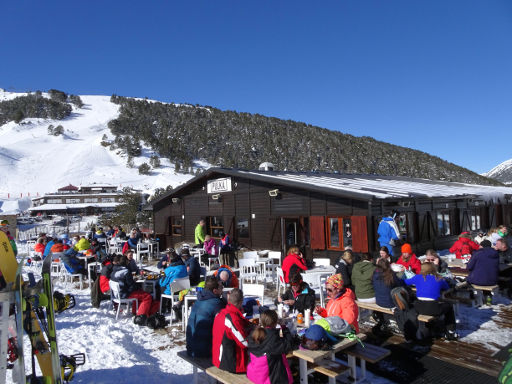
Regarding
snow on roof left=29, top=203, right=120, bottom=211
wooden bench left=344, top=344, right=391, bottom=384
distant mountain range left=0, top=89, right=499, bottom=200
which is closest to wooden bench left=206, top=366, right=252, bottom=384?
wooden bench left=344, top=344, right=391, bottom=384

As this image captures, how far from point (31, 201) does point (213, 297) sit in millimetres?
56866

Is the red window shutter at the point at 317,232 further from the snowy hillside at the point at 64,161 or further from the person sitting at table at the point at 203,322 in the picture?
the snowy hillside at the point at 64,161

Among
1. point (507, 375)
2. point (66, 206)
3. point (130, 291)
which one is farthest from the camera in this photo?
point (66, 206)

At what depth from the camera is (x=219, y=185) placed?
13.7m

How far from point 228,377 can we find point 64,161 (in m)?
75.4

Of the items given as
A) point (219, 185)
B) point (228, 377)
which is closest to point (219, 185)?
point (219, 185)

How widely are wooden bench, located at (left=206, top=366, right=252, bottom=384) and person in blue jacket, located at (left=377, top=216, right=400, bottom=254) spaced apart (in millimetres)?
6824

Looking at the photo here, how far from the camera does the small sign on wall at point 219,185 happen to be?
13320 millimetres

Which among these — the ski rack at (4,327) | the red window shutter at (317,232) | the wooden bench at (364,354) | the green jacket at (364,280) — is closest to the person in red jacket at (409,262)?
the green jacket at (364,280)

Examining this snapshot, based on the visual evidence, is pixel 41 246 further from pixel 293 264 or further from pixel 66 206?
pixel 66 206

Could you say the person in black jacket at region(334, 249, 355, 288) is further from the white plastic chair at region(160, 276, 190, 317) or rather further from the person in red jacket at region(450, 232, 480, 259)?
the person in red jacket at region(450, 232, 480, 259)

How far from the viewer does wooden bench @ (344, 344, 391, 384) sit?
360cm

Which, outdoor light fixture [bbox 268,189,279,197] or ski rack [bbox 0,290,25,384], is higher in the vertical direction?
outdoor light fixture [bbox 268,189,279,197]

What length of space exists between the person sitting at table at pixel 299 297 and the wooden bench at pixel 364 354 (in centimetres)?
114
